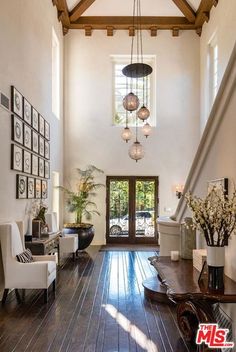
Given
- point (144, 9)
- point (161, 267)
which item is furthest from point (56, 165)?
point (161, 267)

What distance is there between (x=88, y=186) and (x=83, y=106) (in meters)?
2.56

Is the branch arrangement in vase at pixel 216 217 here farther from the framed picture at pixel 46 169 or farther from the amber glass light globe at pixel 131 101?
the framed picture at pixel 46 169

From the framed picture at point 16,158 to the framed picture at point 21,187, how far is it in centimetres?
18

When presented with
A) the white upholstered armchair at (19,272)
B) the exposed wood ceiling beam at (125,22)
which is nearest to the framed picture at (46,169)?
the white upholstered armchair at (19,272)

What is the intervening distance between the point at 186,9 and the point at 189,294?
9.94 m

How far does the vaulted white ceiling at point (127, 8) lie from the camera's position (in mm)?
10516

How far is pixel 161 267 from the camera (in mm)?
3564

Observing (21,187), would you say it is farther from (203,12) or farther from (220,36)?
(203,12)

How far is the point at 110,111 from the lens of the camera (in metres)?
10.9

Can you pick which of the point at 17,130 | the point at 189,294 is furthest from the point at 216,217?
the point at 17,130

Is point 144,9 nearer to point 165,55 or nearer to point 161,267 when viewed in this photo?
point 165,55

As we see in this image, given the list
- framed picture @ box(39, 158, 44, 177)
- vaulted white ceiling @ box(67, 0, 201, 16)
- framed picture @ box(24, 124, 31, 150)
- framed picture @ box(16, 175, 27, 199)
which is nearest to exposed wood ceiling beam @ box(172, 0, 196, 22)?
vaulted white ceiling @ box(67, 0, 201, 16)

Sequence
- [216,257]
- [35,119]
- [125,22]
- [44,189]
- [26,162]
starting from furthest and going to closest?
[125,22] → [44,189] → [35,119] → [26,162] → [216,257]

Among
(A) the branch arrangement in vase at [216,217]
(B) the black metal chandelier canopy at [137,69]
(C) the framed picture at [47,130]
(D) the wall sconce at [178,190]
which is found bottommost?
(A) the branch arrangement in vase at [216,217]
